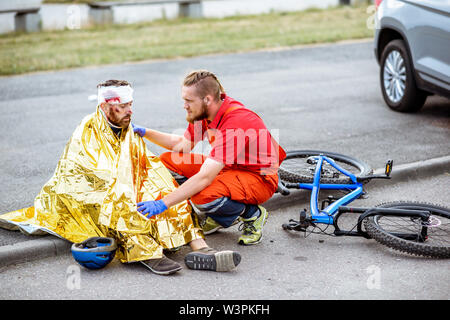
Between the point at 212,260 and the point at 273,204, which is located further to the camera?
the point at 273,204

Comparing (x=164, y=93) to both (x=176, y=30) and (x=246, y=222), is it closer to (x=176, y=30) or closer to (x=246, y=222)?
(x=246, y=222)

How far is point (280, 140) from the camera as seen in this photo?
23.4 ft

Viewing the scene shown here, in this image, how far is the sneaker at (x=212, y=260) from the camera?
4145 millimetres

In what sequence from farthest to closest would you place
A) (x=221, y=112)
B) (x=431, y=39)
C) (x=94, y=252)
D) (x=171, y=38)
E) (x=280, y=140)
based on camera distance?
(x=171, y=38) → (x=431, y=39) → (x=280, y=140) → (x=221, y=112) → (x=94, y=252)

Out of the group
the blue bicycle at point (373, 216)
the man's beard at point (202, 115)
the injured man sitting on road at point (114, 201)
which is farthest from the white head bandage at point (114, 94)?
the blue bicycle at point (373, 216)

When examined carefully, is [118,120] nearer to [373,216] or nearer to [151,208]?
[151,208]

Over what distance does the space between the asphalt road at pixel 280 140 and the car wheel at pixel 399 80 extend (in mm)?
151

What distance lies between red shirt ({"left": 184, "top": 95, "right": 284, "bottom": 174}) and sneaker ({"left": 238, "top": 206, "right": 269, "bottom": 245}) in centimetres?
39

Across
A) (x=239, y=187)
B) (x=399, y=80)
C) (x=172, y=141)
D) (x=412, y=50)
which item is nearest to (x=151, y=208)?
(x=239, y=187)

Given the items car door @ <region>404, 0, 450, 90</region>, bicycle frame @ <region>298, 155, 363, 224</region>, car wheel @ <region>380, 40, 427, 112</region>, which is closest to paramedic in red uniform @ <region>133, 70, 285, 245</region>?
bicycle frame @ <region>298, 155, 363, 224</region>

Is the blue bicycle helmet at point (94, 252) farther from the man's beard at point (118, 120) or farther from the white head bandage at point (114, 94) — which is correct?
the white head bandage at point (114, 94)

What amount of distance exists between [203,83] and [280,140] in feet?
9.21

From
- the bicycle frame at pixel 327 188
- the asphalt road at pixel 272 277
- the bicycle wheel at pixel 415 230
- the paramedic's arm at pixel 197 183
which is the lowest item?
the asphalt road at pixel 272 277

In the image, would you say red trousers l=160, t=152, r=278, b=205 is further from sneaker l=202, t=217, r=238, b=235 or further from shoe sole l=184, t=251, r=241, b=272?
shoe sole l=184, t=251, r=241, b=272
